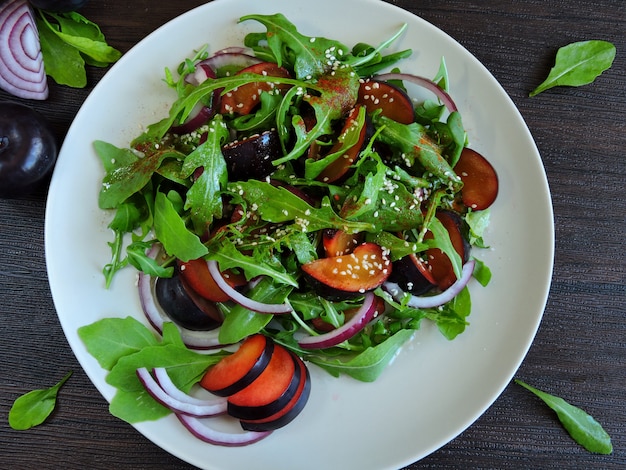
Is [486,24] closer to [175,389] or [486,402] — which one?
[486,402]

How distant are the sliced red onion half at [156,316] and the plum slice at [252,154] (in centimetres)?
32

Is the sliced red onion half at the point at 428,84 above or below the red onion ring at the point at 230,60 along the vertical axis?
below

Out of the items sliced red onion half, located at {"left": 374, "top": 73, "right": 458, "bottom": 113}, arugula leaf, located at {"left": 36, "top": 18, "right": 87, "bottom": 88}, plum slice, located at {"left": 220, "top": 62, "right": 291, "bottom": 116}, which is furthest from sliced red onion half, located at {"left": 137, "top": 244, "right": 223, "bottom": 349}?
sliced red onion half, located at {"left": 374, "top": 73, "right": 458, "bottom": 113}

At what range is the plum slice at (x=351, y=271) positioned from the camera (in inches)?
58.0

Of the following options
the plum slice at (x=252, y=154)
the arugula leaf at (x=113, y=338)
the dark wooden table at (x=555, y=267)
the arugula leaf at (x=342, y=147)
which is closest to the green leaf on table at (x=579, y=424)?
the dark wooden table at (x=555, y=267)

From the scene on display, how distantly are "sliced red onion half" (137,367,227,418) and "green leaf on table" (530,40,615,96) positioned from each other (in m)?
1.35

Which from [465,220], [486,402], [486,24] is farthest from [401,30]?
[486,402]

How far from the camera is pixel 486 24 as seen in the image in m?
1.77

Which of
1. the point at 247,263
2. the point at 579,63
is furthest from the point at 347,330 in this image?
the point at 579,63

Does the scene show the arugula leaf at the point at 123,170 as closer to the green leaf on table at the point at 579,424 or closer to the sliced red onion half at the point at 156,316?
the sliced red onion half at the point at 156,316

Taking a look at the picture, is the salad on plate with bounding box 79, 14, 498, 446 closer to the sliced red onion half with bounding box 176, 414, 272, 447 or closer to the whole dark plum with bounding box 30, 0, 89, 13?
the sliced red onion half with bounding box 176, 414, 272, 447

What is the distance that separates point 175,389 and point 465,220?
0.94 m

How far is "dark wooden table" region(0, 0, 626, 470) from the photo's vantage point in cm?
172

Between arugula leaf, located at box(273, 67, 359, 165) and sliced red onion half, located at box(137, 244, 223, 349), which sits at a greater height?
arugula leaf, located at box(273, 67, 359, 165)
